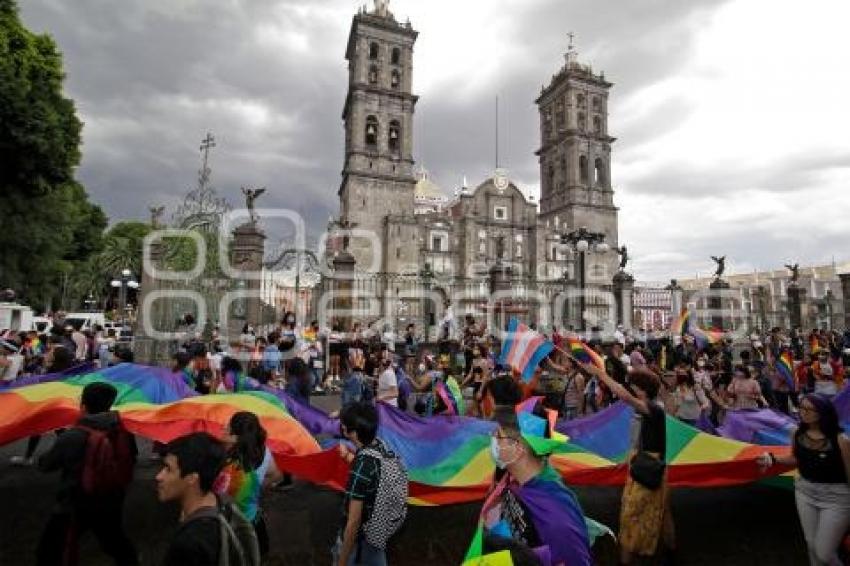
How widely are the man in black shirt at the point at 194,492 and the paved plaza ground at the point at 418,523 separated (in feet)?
9.52

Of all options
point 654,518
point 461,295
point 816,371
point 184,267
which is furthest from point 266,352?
point 461,295

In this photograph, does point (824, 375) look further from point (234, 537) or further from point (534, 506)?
point (234, 537)

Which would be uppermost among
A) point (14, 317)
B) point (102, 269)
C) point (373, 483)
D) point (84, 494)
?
point (102, 269)

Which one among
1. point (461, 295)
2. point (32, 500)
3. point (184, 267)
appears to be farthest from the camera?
point (461, 295)

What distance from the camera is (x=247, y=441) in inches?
134

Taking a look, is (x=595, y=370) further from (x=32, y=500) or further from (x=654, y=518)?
(x=32, y=500)

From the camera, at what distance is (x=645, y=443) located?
4.37 m

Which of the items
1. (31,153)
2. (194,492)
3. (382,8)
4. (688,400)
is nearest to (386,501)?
(194,492)

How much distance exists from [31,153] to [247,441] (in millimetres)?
23817

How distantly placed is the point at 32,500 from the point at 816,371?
542 inches

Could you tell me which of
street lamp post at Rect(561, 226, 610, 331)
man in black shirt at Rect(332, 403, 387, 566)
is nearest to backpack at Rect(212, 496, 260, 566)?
man in black shirt at Rect(332, 403, 387, 566)

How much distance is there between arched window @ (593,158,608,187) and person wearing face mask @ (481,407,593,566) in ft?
198

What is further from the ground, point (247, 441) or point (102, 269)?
point (102, 269)

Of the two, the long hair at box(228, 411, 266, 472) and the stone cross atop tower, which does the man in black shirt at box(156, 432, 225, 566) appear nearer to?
the long hair at box(228, 411, 266, 472)
